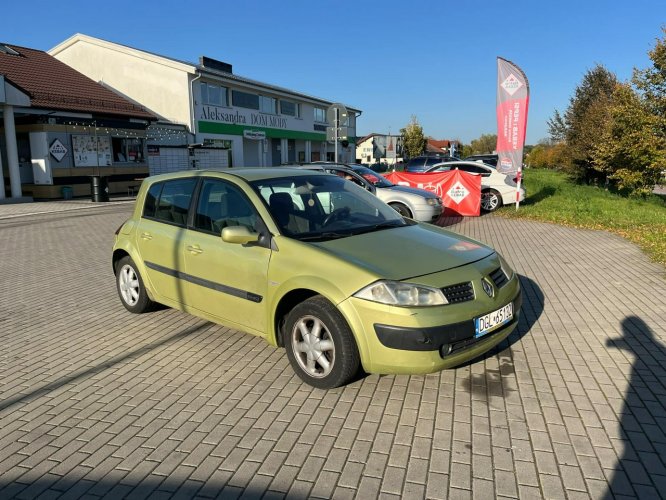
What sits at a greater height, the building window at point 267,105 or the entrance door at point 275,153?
the building window at point 267,105

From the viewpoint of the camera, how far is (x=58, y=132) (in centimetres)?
1964

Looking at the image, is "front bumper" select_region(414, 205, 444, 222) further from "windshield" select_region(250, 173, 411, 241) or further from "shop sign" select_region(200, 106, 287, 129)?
"shop sign" select_region(200, 106, 287, 129)

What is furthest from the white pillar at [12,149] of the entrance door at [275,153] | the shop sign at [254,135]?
the entrance door at [275,153]

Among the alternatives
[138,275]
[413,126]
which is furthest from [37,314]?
[413,126]

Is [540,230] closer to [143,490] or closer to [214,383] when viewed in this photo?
[214,383]

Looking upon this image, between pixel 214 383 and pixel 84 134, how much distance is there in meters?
20.2

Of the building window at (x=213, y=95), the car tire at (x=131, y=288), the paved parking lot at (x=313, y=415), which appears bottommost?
the paved parking lot at (x=313, y=415)

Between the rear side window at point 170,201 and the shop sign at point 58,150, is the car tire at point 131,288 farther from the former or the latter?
the shop sign at point 58,150

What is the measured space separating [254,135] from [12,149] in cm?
1823

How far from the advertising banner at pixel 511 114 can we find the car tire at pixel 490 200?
2.52 feet

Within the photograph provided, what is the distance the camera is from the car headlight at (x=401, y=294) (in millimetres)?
3271

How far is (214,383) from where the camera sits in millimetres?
3855

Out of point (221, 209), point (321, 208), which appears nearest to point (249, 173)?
point (221, 209)

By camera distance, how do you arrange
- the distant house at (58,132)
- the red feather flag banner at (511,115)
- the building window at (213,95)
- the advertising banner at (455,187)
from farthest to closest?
the building window at (213,95), the distant house at (58,132), the red feather flag banner at (511,115), the advertising banner at (455,187)
